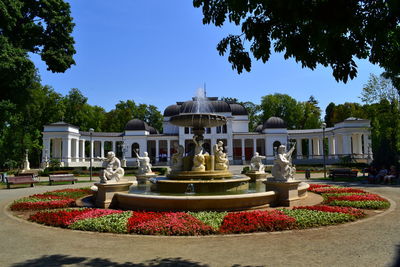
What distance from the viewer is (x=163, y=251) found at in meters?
6.20

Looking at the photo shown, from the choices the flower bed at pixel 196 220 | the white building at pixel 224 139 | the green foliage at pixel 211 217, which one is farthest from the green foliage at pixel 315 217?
the white building at pixel 224 139

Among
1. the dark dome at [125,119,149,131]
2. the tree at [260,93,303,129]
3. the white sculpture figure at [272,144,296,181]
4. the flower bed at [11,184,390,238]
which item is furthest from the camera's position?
the tree at [260,93,303,129]

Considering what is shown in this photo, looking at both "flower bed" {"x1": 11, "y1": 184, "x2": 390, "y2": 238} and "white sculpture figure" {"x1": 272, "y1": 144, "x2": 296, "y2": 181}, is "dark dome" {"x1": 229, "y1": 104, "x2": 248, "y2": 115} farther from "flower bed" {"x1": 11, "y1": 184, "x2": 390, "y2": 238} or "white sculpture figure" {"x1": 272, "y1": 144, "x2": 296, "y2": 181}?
"flower bed" {"x1": 11, "y1": 184, "x2": 390, "y2": 238}

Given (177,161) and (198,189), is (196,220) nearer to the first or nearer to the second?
(198,189)

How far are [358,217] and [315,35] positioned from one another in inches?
298

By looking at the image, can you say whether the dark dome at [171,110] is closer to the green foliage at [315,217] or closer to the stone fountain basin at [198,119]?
the stone fountain basin at [198,119]

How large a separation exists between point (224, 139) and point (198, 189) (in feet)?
159

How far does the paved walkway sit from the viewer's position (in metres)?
5.50

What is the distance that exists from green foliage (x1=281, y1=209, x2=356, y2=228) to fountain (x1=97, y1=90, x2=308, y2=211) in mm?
1438

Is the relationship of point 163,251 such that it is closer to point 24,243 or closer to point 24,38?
point 24,243

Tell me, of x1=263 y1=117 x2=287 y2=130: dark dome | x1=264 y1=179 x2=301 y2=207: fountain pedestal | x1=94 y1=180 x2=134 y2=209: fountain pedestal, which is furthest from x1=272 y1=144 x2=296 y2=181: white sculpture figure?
x1=263 y1=117 x2=287 y2=130: dark dome

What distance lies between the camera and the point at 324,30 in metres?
3.68

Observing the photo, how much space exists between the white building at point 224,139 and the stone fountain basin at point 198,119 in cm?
3114

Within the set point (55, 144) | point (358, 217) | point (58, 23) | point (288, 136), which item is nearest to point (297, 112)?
point (288, 136)
